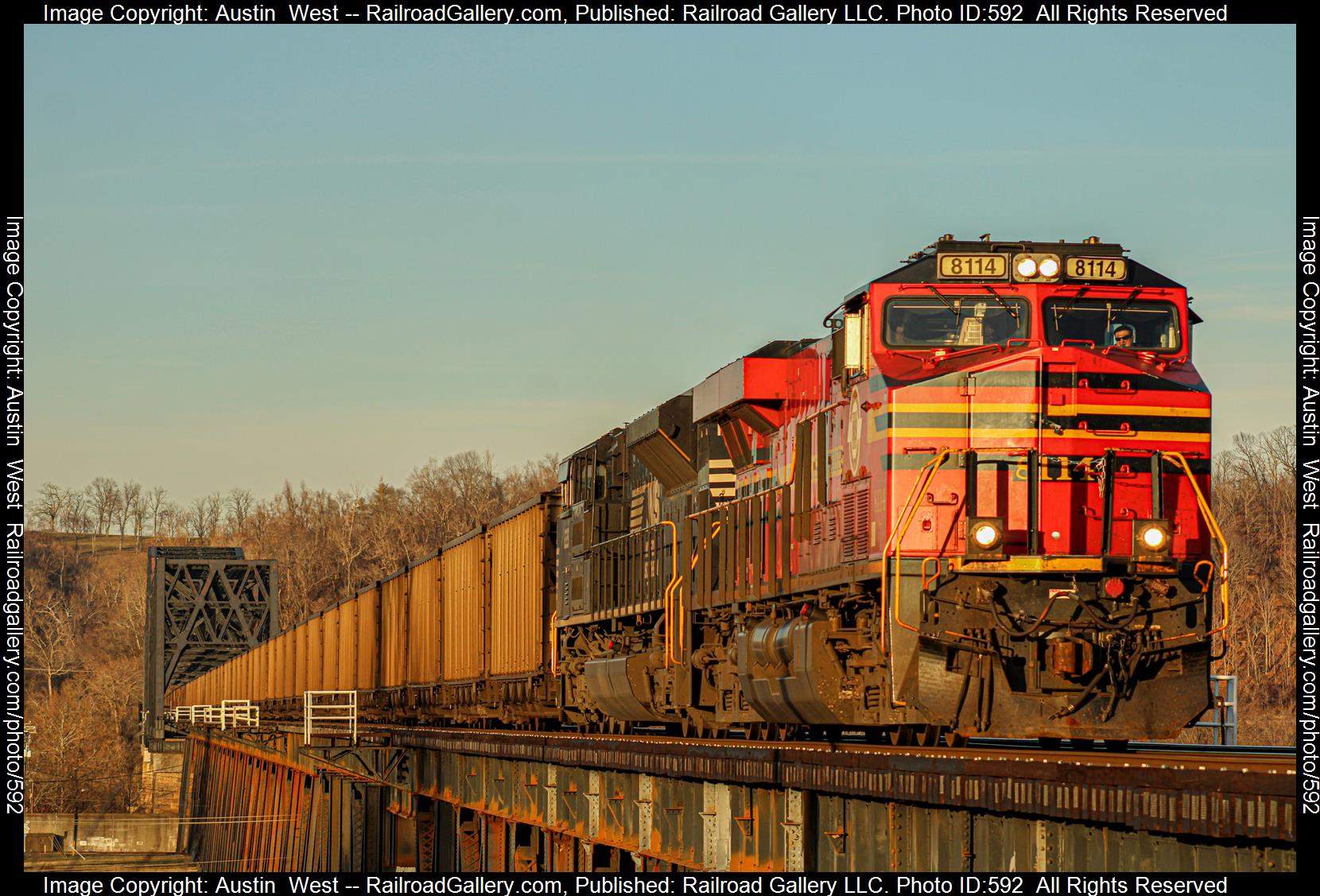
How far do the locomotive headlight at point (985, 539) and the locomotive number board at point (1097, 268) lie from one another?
7.34ft

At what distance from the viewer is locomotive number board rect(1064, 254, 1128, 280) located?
13422 mm

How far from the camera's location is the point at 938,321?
→ 13.6m

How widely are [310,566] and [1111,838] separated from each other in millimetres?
112178

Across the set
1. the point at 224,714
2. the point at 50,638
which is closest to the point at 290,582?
the point at 50,638

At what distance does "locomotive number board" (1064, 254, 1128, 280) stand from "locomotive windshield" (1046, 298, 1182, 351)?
199mm

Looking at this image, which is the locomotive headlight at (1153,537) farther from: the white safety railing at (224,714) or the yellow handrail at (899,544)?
the white safety railing at (224,714)

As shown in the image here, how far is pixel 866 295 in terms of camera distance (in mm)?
13734

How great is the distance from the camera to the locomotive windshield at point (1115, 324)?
43.6ft

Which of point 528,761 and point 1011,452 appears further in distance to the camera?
point 528,761

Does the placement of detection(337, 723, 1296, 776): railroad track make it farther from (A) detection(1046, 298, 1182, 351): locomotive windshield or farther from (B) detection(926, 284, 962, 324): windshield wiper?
(B) detection(926, 284, 962, 324): windshield wiper

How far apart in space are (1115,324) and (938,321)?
136cm

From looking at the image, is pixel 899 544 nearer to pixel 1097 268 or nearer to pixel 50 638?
pixel 1097 268
